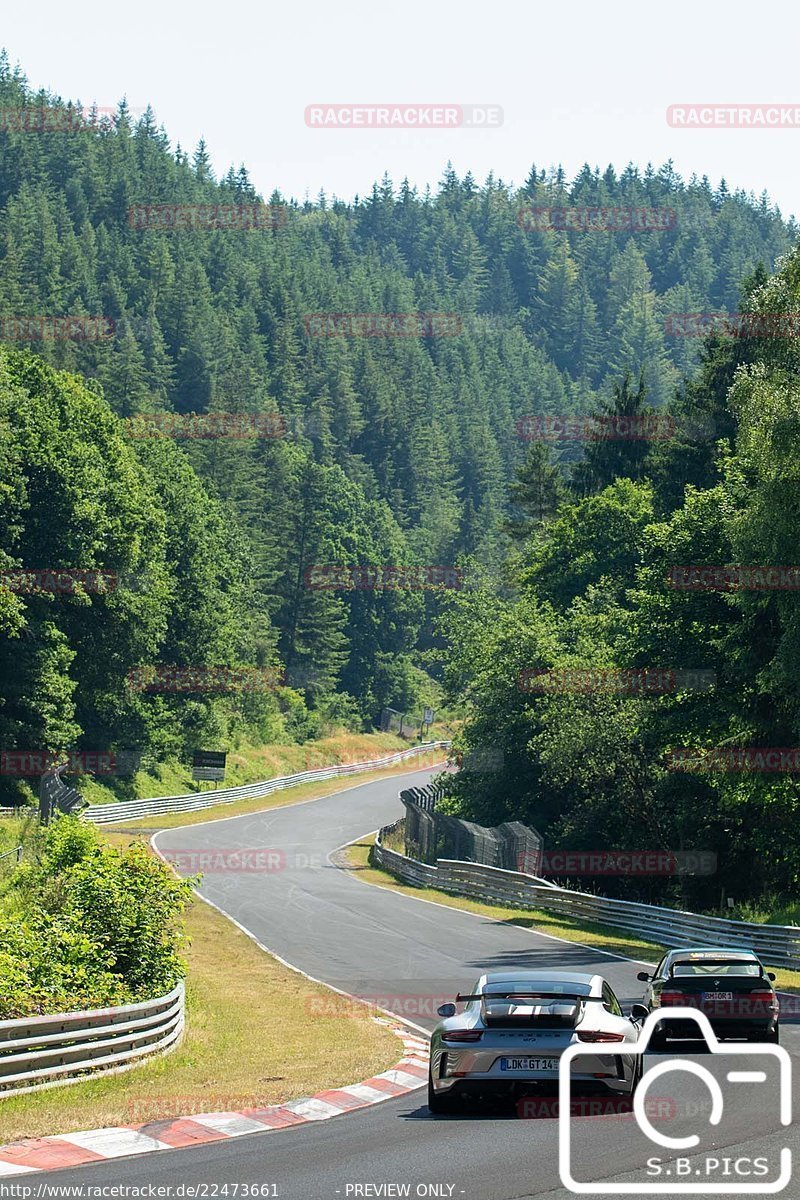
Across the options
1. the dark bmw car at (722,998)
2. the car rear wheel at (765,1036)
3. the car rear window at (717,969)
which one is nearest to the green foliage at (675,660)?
the car rear window at (717,969)

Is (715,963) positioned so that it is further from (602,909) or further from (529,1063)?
(602,909)

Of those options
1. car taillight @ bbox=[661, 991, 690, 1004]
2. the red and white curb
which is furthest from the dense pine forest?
the red and white curb

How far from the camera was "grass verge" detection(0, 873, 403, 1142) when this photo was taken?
549 inches

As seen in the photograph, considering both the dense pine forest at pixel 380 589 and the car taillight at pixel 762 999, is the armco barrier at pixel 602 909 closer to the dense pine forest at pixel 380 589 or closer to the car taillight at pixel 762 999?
the dense pine forest at pixel 380 589

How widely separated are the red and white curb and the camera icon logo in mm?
2624

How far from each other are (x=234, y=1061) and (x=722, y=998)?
6.03 meters

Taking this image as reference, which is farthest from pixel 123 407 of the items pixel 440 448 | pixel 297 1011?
pixel 297 1011

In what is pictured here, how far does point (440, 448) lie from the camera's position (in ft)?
652

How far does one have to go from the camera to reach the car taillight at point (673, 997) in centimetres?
1842

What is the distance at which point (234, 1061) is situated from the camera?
18188mm

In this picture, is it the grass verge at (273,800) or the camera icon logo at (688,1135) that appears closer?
the camera icon logo at (688,1135)

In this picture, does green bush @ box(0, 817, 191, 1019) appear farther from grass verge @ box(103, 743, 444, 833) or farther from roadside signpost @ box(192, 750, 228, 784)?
roadside signpost @ box(192, 750, 228, 784)

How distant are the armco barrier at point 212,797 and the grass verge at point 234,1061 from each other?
24310mm

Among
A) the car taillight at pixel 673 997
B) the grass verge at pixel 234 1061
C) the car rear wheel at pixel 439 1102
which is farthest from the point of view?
the car taillight at pixel 673 997
